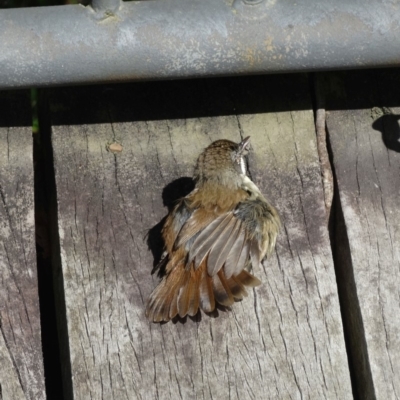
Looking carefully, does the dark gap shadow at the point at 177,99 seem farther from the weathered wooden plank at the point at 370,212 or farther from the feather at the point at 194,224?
the feather at the point at 194,224

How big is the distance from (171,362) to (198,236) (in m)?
0.61

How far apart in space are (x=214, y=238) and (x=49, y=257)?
2.71ft

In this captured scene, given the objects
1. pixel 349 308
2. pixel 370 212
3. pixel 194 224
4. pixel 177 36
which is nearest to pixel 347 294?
pixel 349 308

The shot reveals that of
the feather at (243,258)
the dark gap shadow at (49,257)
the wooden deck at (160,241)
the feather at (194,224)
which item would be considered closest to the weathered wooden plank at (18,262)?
the wooden deck at (160,241)

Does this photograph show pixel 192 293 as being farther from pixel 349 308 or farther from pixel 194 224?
pixel 349 308

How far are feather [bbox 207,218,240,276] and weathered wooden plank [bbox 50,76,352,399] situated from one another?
0.57 ft

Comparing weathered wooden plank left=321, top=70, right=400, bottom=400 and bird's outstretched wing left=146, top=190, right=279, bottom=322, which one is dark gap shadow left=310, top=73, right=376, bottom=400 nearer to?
weathered wooden plank left=321, top=70, right=400, bottom=400

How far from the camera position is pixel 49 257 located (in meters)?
4.54

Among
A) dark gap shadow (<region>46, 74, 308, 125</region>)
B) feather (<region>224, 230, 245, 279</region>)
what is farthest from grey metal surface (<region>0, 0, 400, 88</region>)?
feather (<region>224, 230, 245, 279</region>)

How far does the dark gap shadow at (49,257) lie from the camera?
4.24 m

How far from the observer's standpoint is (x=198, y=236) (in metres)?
4.25

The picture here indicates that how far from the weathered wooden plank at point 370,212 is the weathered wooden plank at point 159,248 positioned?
11cm

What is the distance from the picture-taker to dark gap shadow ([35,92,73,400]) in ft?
13.9

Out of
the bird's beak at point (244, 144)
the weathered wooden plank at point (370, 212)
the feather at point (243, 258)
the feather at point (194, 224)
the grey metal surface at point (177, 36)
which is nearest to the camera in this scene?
the grey metal surface at point (177, 36)
